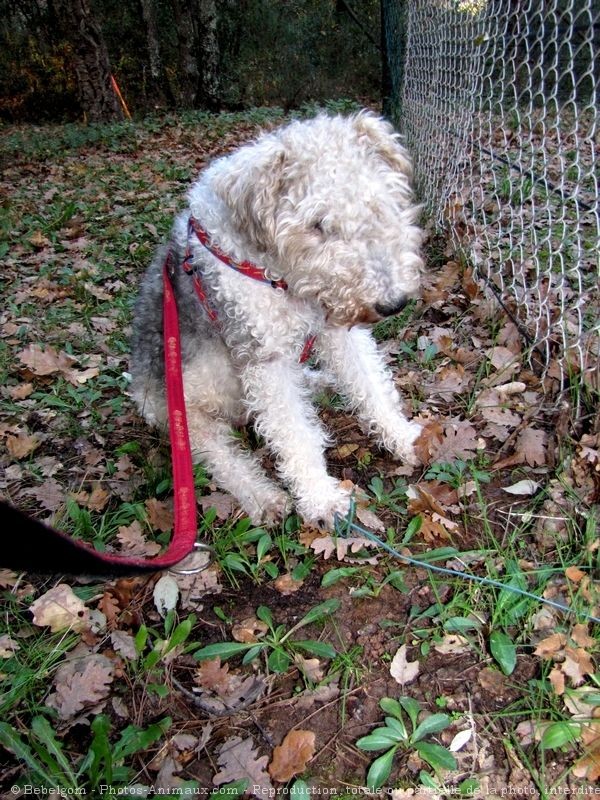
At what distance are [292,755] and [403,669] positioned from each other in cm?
52

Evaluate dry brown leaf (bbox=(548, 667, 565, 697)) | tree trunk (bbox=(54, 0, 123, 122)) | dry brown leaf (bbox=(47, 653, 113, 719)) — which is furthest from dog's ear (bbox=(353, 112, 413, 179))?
tree trunk (bbox=(54, 0, 123, 122))

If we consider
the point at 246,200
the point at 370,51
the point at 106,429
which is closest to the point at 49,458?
the point at 106,429

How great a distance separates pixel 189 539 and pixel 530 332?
8.45 ft

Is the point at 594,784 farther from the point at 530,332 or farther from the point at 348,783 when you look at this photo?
the point at 530,332

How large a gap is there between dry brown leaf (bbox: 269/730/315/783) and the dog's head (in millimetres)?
1684

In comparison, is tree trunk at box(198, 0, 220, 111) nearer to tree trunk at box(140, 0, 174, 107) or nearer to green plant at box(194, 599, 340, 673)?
tree trunk at box(140, 0, 174, 107)

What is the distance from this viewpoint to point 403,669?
84.6 inches

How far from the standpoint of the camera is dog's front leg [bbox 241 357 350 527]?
2924 mm

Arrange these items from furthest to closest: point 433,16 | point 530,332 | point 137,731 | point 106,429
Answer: point 433,16 < point 106,429 < point 530,332 < point 137,731

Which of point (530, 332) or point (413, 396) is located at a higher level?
point (530, 332)

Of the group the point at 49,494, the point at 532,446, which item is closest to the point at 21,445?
the point at 49,494

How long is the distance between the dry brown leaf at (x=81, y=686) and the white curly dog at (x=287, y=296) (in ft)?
3.42

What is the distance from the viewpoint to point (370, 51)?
57.6 ft

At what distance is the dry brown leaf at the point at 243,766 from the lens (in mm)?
1922
